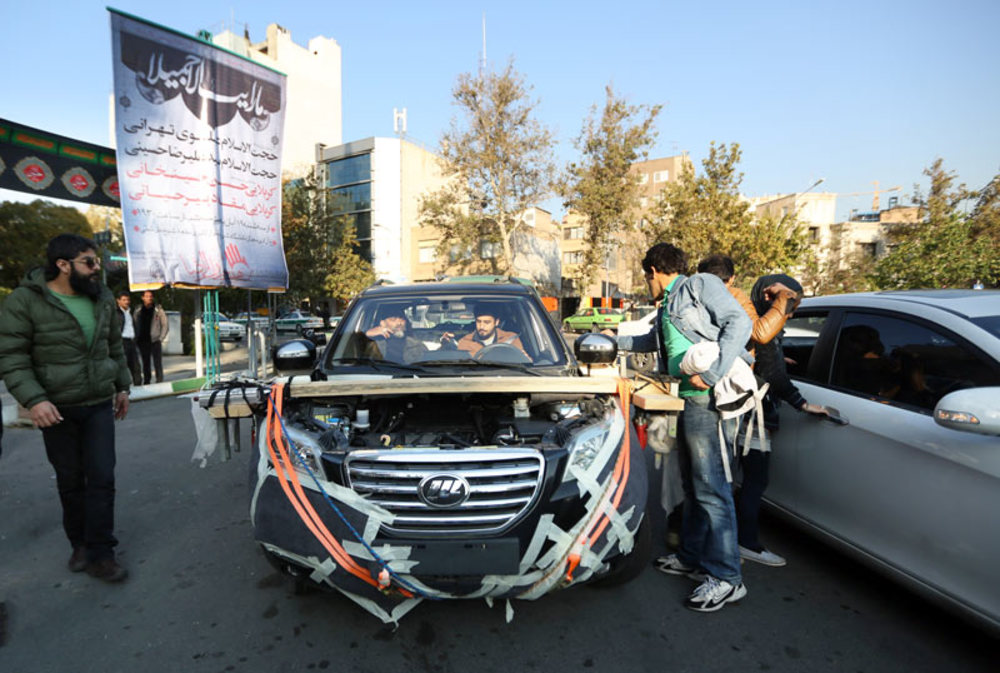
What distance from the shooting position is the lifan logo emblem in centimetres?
212

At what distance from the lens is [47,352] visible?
9.84 feet

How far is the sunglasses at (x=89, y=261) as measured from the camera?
3061 millimetres

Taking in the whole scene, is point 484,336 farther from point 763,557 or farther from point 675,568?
point 763,557

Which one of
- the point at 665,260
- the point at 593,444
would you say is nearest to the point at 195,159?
the point at 665,260

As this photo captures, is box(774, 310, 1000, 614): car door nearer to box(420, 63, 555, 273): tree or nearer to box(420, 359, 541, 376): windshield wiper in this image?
box(420, 359, 541, 376): windshield wiper

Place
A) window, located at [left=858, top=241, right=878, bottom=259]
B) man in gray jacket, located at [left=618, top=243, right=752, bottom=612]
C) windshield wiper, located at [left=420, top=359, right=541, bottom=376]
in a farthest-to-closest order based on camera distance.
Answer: window, located at [left=858, top=241, right=878, bottom=259]
windshield wiper, located at [left=420, top=359, right=541, bottom=376]
man in gray jacket, located at [left=618, top=243, right=752, bottom=612]

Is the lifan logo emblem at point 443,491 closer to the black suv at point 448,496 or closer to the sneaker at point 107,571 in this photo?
the black suv at point 448,496

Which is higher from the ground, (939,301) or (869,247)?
(869,247)

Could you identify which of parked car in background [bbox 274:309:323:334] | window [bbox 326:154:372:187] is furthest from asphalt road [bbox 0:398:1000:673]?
window [bbox 326:154:372:187]

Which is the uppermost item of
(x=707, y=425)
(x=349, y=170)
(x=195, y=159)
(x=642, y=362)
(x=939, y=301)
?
(x=349, y=170)

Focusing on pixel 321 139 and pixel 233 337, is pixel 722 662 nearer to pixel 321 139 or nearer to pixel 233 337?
pixel 233 337

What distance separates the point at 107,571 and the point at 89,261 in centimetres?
180

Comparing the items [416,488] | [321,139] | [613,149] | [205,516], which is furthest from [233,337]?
[321,139]

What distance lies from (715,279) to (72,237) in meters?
3.69
